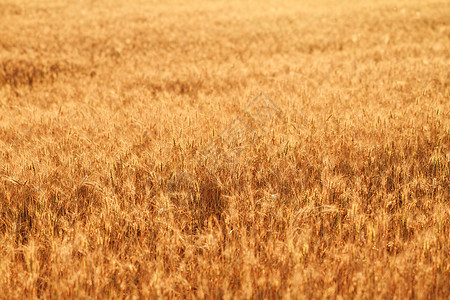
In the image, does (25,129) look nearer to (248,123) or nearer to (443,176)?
(248,123)

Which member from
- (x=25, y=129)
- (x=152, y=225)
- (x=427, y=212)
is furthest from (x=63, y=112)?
(x=427, y=212)

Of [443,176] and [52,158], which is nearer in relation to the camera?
[443,176]

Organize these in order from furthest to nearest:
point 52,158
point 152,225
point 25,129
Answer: point 25,129, point 52,158, point 152,225

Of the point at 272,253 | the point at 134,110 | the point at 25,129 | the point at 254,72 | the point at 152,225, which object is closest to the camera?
the point at 272,253

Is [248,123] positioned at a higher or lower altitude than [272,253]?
higher

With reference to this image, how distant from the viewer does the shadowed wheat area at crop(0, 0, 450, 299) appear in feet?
3.76

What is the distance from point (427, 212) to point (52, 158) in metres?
2.19

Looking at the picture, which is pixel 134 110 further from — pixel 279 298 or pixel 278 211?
pixel 279 298

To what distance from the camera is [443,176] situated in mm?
1694

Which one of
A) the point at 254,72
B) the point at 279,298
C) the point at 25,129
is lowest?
the point at 279,298

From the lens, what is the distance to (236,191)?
160 cm

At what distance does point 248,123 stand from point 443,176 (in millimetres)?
1494

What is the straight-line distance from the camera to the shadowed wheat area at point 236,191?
1146 millimetres

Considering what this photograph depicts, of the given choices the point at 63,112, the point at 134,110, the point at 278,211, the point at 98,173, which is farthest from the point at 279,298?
the point at 63,112
